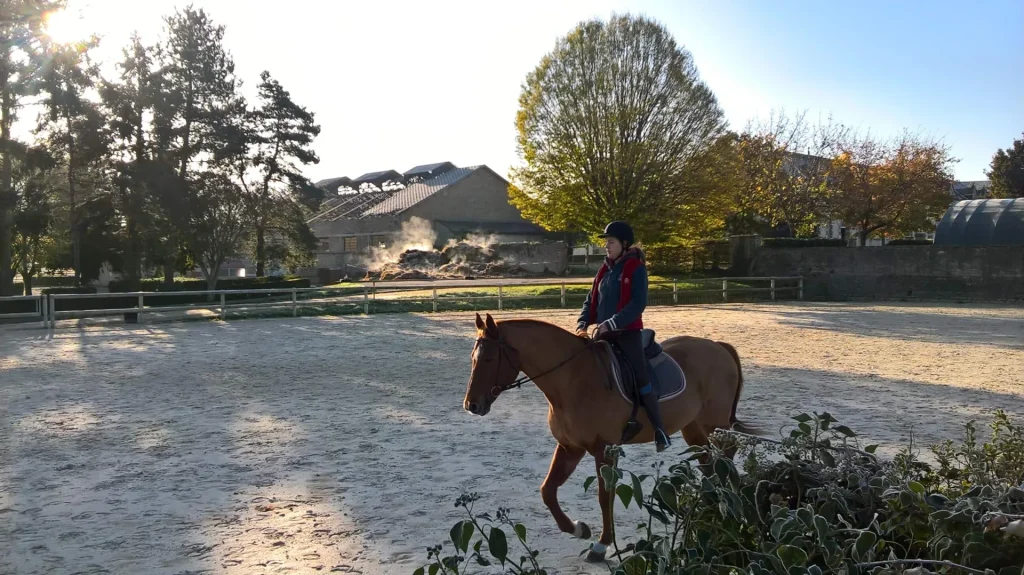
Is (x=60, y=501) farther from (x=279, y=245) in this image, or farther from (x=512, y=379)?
(x=279, y=245)

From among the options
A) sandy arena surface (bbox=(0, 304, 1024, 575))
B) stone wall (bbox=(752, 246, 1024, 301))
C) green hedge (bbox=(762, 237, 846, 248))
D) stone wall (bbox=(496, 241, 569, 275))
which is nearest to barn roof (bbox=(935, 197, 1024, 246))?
stone wall (bbox=(752, 246, 1024, 301))

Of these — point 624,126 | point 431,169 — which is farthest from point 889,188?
point 431,169

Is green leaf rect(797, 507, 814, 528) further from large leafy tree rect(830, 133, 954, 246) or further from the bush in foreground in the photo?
large leafy tree rect(830, 133, 954, 246)

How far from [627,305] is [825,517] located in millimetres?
3002

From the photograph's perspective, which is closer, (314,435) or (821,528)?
(821,528)

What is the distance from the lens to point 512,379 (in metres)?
5.00

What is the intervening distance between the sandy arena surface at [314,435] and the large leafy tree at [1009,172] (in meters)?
45.2

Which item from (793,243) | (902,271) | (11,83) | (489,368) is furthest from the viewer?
(793,243)

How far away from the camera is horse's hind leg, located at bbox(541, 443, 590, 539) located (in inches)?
188

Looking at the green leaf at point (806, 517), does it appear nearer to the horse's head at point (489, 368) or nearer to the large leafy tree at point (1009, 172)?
the horse's head at point (489, 368)

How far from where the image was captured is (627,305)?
16.3 ft

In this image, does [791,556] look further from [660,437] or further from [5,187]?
[5,187]

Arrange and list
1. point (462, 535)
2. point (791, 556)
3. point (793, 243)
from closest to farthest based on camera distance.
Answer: point (791, 556), point (462, 535), point (793, 243)

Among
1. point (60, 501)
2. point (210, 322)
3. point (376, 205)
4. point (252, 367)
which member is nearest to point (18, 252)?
point (210, 322)
